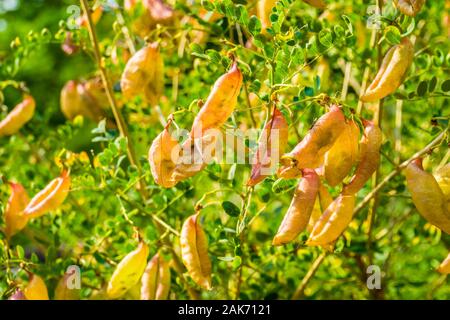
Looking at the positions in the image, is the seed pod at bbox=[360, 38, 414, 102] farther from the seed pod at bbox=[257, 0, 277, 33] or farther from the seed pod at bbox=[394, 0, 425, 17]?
the seed pod at bbox=[257, 0, 277, 33]

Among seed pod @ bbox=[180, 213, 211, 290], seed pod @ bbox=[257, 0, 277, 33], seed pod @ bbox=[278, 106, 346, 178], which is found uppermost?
seed pod @ bbox=[257, 0, 277, 33]

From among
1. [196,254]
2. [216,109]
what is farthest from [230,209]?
[216,109]

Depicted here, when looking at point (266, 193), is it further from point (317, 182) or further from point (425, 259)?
point (425, 259)

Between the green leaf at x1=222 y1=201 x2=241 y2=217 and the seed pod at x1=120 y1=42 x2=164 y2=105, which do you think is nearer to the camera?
the green leaf at x1=222 y1=201 x2=241 y2=217

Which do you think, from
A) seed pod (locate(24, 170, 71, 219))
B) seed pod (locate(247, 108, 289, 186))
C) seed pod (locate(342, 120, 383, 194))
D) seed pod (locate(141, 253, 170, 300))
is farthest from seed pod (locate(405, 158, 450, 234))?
seed pod (locate(24, 170, 71, 219))

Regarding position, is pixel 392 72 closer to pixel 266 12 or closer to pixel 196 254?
pixel 266 12

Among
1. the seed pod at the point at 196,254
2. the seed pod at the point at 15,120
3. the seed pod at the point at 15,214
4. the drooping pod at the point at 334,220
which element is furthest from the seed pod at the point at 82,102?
the drooping pod at the point at 334,220
